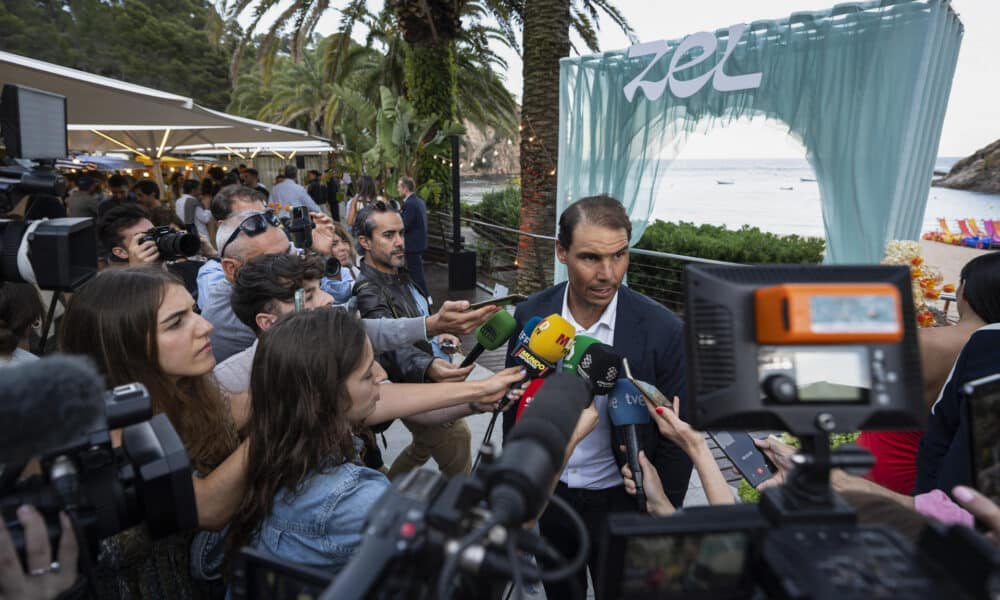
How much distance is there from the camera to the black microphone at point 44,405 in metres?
0.85

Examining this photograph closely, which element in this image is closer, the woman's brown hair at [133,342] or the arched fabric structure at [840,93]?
the woman's brown hair at [133,342]

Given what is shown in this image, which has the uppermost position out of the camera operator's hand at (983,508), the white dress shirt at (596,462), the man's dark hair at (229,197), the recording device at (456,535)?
the man's dark hair at (229,197)

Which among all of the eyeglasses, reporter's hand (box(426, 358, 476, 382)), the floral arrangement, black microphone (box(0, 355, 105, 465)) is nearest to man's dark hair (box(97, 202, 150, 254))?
the eyeglasses

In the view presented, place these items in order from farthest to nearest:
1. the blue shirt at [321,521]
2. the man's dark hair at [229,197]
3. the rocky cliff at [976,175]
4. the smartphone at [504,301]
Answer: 1. the rocky cliff at [976,175]
2. the man's dark hair at [229,197]
3. the smartphone at [504,301]
4. the blue shirt at [321,521]

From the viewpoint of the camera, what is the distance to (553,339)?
77.9 inches

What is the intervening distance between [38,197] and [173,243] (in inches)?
74.3

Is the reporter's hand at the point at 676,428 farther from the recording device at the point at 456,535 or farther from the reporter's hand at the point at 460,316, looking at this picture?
the recording device at the point at 456,535

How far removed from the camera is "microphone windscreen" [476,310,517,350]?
7.72 feet

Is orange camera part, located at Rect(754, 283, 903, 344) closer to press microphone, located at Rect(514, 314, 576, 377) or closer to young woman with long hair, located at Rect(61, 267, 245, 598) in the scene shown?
press microphone, located at Rect(514, 314, 576, 377)

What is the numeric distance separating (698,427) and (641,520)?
19cm

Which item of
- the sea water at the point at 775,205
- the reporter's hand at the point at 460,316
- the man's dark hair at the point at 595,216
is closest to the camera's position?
the man's dark hair at the point at 595,216

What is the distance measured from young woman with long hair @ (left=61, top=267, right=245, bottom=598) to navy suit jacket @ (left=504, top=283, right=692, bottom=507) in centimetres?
135

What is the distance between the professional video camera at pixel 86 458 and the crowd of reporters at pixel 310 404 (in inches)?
1.9

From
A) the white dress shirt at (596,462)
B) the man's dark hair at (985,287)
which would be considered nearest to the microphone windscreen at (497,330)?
the white dress shirt at (596,462)
